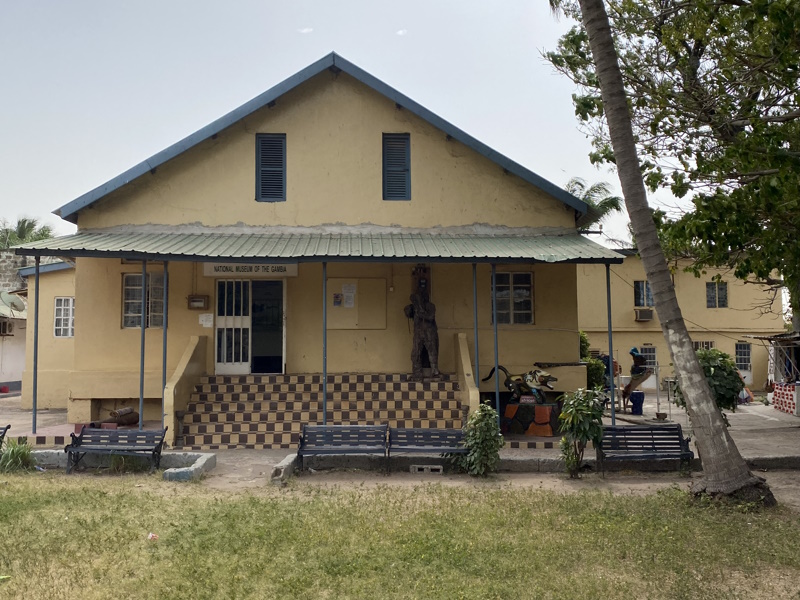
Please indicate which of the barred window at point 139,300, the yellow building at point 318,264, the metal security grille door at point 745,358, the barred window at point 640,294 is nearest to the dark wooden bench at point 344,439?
the yellow building at point 318,264

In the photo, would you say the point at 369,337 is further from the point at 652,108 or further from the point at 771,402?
the point at 771,402

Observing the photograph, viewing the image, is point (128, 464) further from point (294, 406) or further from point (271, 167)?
point (271, 167)

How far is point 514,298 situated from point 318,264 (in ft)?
13.6

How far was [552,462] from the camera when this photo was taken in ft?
36.5

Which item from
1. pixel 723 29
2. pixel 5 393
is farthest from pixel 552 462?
pixel 5 393

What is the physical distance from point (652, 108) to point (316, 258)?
239 inches

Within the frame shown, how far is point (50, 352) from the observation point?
62.2ft

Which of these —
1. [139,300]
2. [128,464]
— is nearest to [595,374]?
[139,300]

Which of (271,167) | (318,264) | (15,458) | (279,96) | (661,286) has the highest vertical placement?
(279,96)

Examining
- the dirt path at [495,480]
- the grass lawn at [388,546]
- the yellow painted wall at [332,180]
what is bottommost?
the dirt path at [495,480]

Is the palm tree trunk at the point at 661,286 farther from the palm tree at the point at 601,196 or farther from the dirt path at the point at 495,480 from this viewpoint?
the palm tree at the point at 601,196

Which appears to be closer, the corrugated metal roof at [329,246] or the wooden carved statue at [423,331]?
the corrugated metal roof at [329,246]

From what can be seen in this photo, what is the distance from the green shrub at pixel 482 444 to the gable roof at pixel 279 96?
19.1ft

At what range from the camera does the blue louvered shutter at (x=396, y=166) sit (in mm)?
15094
